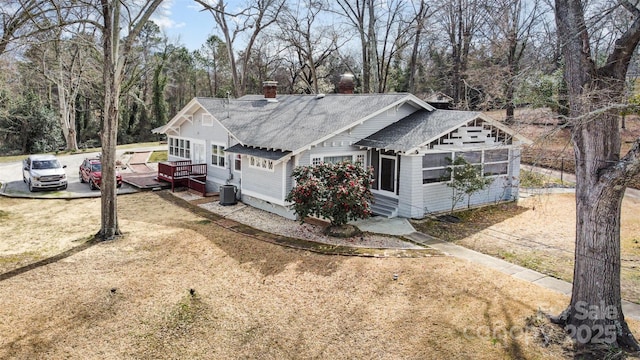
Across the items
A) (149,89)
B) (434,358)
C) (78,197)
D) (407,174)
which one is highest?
(149,89)

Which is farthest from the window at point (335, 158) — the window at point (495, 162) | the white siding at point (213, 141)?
the window at point (495, 162)

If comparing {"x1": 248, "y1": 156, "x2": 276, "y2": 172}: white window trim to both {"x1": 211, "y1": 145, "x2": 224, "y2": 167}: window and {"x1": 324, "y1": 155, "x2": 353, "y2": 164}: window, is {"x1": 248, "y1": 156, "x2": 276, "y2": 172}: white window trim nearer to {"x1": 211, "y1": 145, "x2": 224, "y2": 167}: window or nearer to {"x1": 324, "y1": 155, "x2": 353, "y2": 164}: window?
{"x1": 324, "y1": 155, "x2": 353, "y2": 164}: window

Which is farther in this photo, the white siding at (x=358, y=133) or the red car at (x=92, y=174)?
the red car at (x=92, y=174)

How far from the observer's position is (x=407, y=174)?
1625 cm

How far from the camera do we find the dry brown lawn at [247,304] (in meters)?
7.62

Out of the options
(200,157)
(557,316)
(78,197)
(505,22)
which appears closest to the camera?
(557,316)

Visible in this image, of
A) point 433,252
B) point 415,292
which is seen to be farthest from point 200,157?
point 415,292

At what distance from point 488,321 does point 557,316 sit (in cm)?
134

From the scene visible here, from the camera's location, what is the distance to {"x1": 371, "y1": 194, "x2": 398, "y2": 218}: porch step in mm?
16516

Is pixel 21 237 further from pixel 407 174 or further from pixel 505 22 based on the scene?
pixel 505 22

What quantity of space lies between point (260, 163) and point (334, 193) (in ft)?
16.2

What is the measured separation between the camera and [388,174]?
17.7m

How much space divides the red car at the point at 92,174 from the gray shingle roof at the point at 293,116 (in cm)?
613

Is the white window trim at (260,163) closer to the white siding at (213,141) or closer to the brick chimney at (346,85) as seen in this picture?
the white siding at (213,141)
